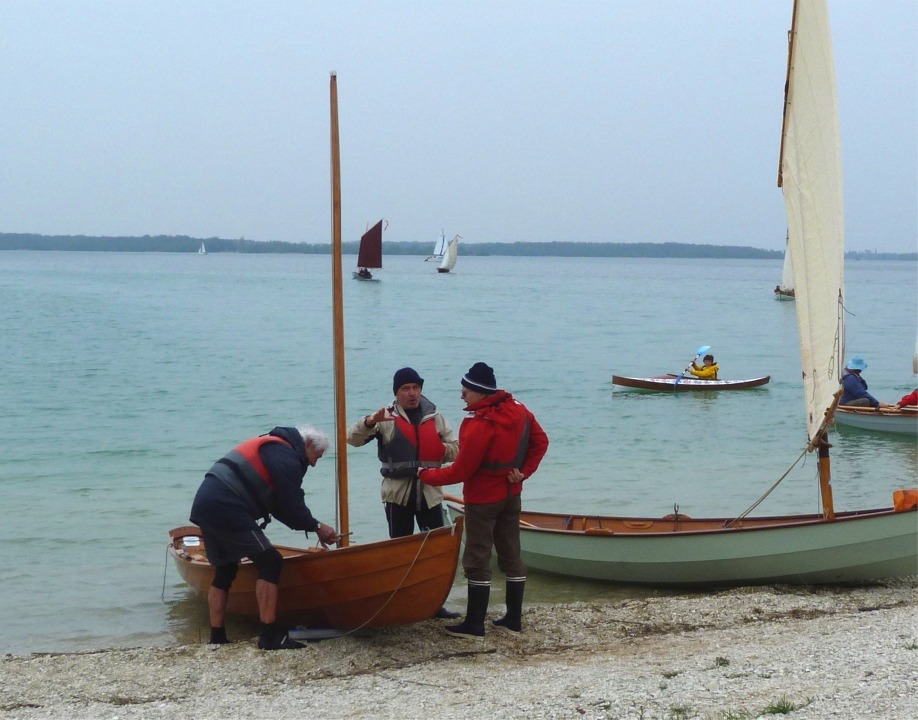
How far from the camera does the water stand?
33.2ft

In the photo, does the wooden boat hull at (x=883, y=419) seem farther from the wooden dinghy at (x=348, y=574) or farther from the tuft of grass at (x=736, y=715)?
the tuft of grass at (x=736, y=715)

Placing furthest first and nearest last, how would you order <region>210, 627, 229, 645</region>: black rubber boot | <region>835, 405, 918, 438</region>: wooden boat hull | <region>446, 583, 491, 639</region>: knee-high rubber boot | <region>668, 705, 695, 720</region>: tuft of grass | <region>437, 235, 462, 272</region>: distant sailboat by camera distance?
<region>437, 235, 462, 272</region>: distant sailboat < <region>835, 405, 918, 438</region>: wooden boat hull < <region>210, 627, 229, 645</region>: black rubber boot < <region>446, 583, 491, 639</region>: knee-high rubber boot < <region>668, 705, 695, 720</region>: tuft of grass

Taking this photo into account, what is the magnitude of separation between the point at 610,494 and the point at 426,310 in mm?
52699

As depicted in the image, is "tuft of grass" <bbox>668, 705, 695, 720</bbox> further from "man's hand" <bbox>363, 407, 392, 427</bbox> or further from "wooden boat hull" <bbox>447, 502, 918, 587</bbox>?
"wooden boat hull" <bbox>447, 502, 918, 587</bbox>

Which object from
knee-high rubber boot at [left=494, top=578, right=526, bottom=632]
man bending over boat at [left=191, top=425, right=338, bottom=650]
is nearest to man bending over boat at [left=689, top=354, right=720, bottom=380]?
knee-high rubber boot at [left=494, top=578, right=526, bottom=632]

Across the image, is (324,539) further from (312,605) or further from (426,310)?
(426,310)

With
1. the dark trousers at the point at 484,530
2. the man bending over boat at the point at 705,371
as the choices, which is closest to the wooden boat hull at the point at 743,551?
the dark trousers at the point at 484,530

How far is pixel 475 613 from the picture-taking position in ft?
22.6

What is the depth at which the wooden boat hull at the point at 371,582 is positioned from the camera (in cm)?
659

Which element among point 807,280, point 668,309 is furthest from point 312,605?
point 668,309

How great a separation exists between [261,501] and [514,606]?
6.18ft

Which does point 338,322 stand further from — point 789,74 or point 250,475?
point 789,74

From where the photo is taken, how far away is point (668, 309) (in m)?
71.9

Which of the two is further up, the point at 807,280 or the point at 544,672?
the point at 807,280
